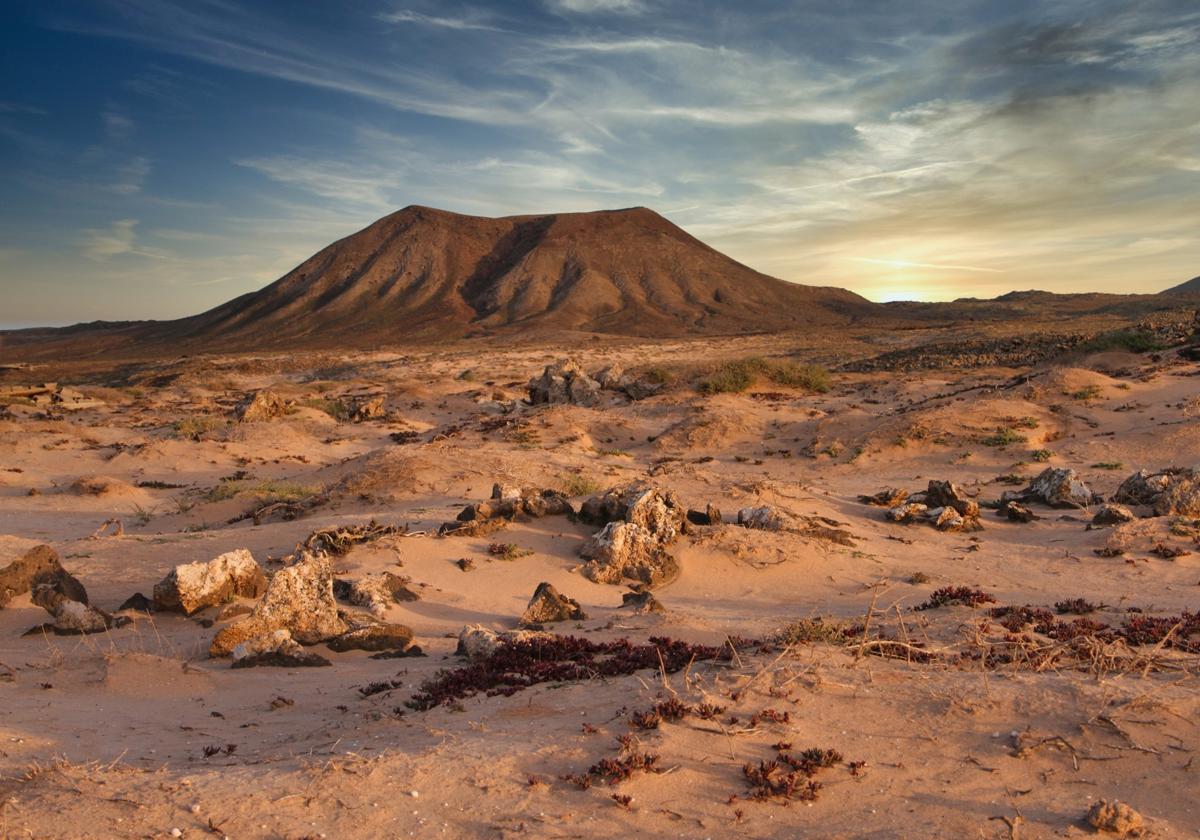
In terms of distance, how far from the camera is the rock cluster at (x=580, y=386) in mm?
24297

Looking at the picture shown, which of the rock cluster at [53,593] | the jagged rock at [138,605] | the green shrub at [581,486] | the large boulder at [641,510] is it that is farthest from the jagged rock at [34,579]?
the green shrub at [581,486]

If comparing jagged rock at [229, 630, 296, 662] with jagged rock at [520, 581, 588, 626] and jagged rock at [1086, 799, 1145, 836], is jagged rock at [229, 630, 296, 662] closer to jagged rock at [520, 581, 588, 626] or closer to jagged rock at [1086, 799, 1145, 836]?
jagged rock at [520, 581, 588, 626]

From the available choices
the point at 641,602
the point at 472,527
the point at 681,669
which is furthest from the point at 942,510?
the point at 681,669

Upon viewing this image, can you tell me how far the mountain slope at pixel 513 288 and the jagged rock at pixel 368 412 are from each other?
2178 inches

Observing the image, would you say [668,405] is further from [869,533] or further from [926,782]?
[926,782]

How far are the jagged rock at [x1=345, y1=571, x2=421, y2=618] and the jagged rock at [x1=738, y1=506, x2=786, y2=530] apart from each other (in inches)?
174

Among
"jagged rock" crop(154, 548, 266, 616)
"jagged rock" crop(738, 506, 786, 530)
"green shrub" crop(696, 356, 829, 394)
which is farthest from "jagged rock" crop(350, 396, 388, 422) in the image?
"jagged rock" crop(154, 548, 266, 616)

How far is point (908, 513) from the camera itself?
11.8m

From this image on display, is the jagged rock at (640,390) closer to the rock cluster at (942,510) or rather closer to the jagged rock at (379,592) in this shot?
the rock cluster at (942,510)

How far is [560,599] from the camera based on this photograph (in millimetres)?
7594

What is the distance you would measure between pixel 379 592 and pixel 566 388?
17.1m

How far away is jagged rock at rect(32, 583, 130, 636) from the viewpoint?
23.3 ft

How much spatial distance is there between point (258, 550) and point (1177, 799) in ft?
29.4

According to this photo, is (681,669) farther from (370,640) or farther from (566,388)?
(566,388)
